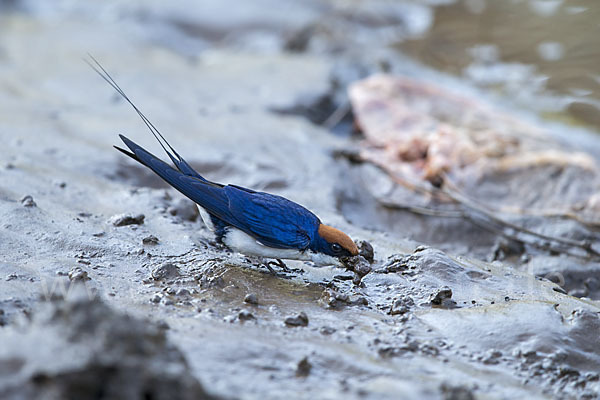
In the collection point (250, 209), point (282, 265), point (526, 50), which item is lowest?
point (282, 265)

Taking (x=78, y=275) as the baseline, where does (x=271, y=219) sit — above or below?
above

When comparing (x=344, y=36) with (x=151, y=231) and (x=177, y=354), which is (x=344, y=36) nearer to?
(x=151, y=231)

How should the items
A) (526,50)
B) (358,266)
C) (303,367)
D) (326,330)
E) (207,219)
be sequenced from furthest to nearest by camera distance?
(526,50), (207,219), (358,266), (326,330), (303,367)

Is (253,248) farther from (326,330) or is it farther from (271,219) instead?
(326,330)

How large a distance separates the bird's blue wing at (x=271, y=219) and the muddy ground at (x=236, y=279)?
22 cm

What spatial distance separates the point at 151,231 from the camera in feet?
12.6

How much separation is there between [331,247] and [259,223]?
402 millimetres

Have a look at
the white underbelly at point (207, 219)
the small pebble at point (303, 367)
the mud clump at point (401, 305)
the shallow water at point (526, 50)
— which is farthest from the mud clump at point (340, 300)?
the shallow water at point (526, 50)

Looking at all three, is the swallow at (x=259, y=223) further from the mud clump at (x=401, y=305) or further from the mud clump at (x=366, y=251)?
the mud clump at (x=401, y=305)

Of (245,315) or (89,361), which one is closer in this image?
(89,361)

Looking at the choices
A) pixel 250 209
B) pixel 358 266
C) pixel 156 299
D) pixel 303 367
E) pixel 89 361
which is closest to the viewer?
pixel 89 361

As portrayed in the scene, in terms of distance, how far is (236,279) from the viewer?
3.37 meters

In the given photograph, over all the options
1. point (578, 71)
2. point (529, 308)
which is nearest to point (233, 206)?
point (529, 308)

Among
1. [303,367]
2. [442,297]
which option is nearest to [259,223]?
[442,297]
